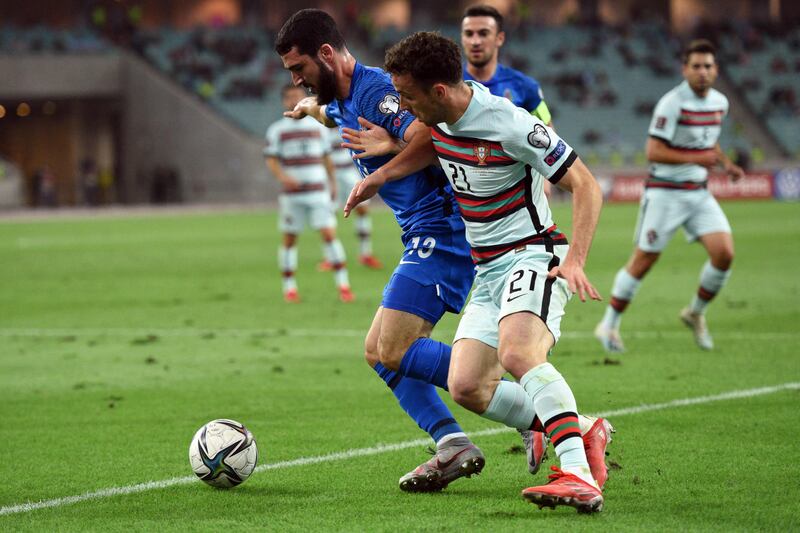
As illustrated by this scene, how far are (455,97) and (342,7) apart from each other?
160 feet

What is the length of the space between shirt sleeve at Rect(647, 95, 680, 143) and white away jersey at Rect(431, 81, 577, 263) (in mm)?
4955

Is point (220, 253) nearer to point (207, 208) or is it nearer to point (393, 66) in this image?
A: point (393, 66)

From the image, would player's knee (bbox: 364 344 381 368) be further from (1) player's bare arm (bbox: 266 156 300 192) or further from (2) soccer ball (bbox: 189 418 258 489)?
(1) player's bare arm (bbox: 266 156 300 192)

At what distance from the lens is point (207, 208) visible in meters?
42.8

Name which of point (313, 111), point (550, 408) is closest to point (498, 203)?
point (550, 408)

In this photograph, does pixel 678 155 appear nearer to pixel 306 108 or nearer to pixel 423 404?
pixel 306 108

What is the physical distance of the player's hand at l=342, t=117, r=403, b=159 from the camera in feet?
17.7

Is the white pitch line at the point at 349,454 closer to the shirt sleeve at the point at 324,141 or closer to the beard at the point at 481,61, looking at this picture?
the beard at the point at 481,61

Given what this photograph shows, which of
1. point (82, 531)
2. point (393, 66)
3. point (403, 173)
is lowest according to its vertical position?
point (82, 531)

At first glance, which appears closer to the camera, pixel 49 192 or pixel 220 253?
pixel 220 253

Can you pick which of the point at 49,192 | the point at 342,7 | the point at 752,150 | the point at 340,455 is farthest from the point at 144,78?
the point at 340,455

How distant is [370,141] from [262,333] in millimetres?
6329

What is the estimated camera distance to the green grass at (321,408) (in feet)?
16.4

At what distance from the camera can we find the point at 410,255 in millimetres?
5801
